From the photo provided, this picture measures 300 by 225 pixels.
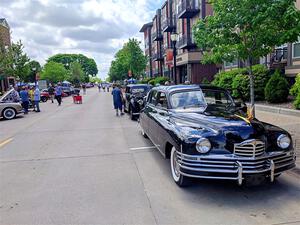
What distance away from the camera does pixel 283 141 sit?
15.4 feet

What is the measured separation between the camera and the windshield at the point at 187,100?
6.26 metres

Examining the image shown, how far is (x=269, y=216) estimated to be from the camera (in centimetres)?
387

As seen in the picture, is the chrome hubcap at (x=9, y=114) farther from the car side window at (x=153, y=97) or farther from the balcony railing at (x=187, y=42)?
the balcony railing at (x=187, y=42)

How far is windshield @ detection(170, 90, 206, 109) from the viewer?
6.26 m

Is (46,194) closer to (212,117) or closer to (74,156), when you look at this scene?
(74,156)

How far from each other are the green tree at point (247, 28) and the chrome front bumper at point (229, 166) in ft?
12.3

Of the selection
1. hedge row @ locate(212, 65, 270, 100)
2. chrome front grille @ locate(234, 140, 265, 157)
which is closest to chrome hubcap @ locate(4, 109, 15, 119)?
hedge row @ locate(212, 65, 270, 100)

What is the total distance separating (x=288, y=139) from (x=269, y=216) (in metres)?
1.44

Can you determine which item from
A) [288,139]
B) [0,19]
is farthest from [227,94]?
[0,19]

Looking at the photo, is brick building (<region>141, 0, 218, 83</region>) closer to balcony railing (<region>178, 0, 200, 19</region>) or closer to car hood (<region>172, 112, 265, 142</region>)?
balcony railing (<region>178, 0, 200, 19</region>)

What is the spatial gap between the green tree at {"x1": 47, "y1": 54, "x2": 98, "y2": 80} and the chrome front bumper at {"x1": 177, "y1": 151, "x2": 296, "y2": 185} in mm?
134064

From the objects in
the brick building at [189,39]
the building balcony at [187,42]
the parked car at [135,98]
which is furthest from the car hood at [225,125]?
the building balcony at [187,42]

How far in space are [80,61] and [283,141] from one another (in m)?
149

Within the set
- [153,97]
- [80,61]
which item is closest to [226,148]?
[153,97]
